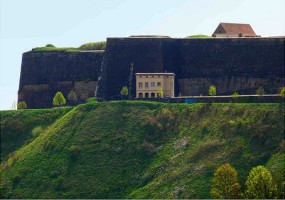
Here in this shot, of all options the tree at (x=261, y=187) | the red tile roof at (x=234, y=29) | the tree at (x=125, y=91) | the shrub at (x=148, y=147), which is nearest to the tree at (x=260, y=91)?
the red tile roof at (x=234, y=29)

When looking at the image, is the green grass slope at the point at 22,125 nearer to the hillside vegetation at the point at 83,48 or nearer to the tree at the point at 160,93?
the tree at the point at 160,93

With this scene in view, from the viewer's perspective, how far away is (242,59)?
326 ft

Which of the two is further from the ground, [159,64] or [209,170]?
[159,64]

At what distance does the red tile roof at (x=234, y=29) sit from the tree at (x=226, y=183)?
3347 cm

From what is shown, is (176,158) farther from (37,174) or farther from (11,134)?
(11,134)

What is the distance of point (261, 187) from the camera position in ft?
231

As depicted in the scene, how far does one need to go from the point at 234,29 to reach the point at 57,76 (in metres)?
20.7

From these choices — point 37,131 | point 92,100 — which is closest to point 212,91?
point 92,100

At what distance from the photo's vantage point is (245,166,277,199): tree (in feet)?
231

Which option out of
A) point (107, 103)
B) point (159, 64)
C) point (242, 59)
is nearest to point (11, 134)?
point (107, 103)

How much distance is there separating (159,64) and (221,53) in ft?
22.2

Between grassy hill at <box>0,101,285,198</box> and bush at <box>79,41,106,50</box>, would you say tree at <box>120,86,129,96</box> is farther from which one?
bush at <box>79,41,106,50</box>

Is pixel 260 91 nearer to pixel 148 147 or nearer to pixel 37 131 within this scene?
pixel 148 147

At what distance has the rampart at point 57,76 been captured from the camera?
10744cm
